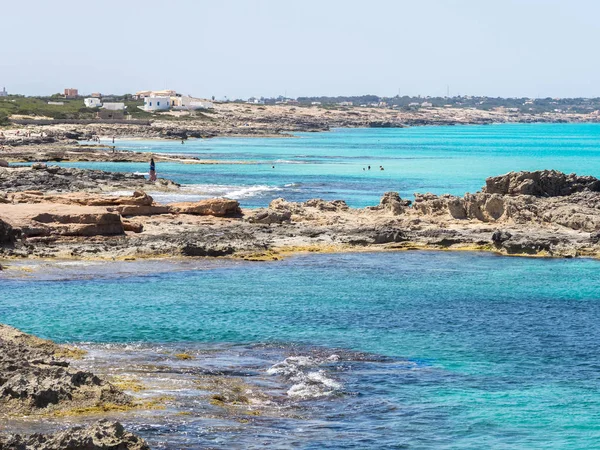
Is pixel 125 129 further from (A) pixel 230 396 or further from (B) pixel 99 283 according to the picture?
(A) pixel 230 396

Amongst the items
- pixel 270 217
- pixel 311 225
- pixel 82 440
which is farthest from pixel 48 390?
pixel 311 225

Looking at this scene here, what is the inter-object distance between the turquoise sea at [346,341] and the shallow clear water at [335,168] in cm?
2059

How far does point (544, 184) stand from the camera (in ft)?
135

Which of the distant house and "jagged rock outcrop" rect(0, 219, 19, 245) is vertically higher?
the distant house

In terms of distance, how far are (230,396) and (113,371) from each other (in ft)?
8.42

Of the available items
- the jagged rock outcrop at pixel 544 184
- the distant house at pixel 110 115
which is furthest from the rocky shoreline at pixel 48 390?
the distant house at pixel 110 115

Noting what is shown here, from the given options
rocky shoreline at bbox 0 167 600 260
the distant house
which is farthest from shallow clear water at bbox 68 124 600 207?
the distant house

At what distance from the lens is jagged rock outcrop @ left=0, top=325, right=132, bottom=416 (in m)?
14.6

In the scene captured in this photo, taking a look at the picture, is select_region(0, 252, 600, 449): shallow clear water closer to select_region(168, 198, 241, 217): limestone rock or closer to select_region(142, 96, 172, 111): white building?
select_region(168, 198, 241, 217): limestone rock

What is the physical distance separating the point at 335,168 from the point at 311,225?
4300cm

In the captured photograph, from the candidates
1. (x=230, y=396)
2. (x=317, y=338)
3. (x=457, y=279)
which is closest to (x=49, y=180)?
(x=457, y=279)

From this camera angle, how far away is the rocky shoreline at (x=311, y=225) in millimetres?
32812

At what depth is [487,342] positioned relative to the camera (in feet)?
71.5

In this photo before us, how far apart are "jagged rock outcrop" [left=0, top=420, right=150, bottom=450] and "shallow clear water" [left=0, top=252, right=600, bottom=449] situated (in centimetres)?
141
